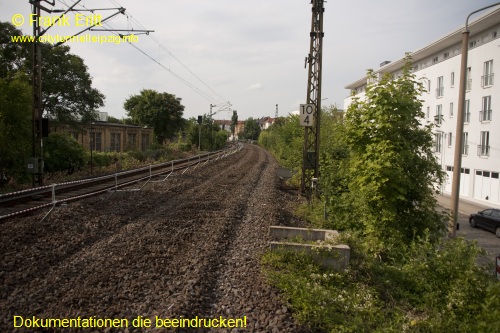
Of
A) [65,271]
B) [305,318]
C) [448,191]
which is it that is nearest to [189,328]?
[305,318]

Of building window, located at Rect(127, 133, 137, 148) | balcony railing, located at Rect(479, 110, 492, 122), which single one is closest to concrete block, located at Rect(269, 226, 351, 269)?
balcony railing, located at Rect(479, 110, 492, 122)

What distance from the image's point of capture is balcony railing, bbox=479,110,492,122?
975 inches

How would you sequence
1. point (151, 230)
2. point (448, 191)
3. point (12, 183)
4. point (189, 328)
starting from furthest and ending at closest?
point (448, 191), point (12, 183), point (151, 230), point (189, 328)

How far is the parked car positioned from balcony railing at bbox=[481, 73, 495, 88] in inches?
440

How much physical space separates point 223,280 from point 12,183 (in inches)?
572

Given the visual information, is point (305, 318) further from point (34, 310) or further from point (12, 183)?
point (12, 183)

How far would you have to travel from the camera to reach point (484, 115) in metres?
25.3

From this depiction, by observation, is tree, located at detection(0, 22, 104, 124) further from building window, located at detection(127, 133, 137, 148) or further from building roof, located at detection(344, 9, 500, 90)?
building roof, located at detection(344, 9, 500, 90)

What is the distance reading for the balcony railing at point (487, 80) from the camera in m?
24.6

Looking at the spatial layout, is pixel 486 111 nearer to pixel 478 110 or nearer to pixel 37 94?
pixel 478 110

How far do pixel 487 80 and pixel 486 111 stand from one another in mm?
2097

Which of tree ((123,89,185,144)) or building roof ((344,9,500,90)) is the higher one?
building roof ((344,9,500,90))

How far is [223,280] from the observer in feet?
19.7

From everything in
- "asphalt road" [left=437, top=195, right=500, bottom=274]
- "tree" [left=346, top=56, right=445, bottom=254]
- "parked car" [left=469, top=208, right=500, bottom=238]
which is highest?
"tree" [left=346, top=56, right=445, bottom=254]
